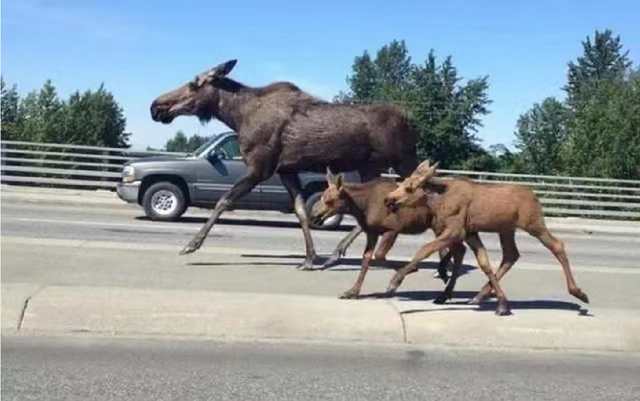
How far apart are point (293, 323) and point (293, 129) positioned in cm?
378

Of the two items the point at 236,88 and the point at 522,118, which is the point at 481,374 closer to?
the point at 236,88

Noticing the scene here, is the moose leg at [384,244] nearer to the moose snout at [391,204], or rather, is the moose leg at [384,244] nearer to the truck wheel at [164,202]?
the moose snout at [391,204]

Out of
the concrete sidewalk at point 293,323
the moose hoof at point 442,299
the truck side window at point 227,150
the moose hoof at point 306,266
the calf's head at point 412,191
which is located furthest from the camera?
the truck side window at point 227,150

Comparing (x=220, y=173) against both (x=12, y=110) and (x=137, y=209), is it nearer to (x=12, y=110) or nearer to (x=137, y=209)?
(x=137, y=209)

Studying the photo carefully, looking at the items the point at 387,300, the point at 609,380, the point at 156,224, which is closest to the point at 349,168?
the point at 387,300

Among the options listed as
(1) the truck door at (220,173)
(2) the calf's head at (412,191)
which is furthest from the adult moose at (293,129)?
(1) the truck door at (220,173)

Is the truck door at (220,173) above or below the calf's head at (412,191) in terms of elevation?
below

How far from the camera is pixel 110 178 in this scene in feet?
91.0

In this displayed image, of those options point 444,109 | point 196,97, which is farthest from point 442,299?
point 444,109

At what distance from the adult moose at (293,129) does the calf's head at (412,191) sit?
94.8 inches

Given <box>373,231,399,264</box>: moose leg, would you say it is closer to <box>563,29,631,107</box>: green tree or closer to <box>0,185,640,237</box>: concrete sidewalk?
<box>0,185,640,237</box>: concrete sidewalk

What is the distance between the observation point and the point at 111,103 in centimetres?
6550

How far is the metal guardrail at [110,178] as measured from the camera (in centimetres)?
2769

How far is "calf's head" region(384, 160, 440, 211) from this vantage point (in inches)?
337
